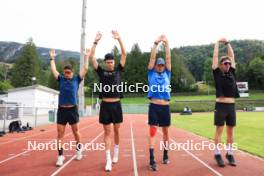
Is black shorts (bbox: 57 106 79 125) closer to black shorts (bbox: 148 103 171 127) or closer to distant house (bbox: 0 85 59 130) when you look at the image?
black shorts (bbox: 148 103 171 127)

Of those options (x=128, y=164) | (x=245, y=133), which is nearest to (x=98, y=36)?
(x=128, y=164)

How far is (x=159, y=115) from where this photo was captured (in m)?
7.47

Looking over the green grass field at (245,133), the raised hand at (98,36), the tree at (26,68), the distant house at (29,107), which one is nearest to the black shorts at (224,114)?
the green grass field at (245,133)

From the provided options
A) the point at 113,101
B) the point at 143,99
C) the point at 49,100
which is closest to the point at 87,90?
the point at 143,99

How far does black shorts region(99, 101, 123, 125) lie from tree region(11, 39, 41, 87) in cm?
8585

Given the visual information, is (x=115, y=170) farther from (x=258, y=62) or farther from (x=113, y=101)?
(x=258, y=62)

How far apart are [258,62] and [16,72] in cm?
6753

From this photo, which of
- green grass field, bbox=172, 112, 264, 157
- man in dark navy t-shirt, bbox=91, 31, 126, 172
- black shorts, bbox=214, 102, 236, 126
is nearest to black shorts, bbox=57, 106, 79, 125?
man in dark navy t-shirt, bbox=91, 31, 126, 172

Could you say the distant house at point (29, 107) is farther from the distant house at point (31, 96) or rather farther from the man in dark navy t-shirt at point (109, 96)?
the man in dark navy t-shirt at point (109, 96)

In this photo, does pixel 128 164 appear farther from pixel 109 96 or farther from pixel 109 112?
pixel 109 96

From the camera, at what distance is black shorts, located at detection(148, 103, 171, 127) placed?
24.3ft

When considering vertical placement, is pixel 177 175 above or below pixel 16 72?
below

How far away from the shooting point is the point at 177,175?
6391 mm

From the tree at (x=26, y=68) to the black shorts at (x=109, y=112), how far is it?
282ft
